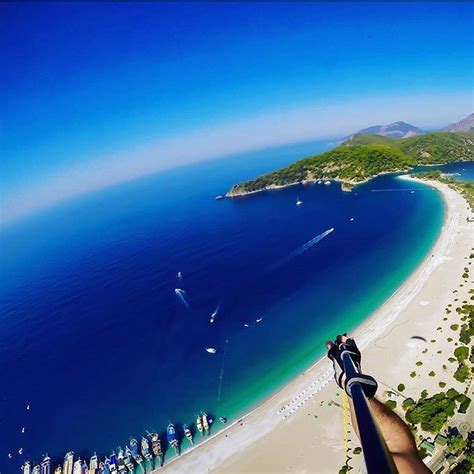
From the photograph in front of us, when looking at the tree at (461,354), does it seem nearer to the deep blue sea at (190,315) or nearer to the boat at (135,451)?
the deep blue sea at (190,315)

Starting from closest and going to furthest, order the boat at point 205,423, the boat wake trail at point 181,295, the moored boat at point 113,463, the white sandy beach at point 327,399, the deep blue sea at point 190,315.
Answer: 1. the white sandy beach at point 327,399
2. the moored boat at point 113,463
3. the boat at point 205,423
4. the deep blue sea at point 190,315
5. the boat wake trail at point 181,295

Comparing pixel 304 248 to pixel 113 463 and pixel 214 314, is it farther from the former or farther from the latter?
pixel 113 463

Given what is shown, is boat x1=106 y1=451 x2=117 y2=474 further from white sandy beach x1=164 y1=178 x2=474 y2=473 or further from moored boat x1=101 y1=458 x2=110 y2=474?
white sandy beach x1=164 y1=178 x2=474 y2=473

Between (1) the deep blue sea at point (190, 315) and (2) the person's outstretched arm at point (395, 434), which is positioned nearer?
(2) the person's outstretched arm at point (395, 434)

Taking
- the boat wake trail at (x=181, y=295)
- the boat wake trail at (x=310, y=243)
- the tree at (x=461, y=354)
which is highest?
the boat wake trail at (x=310, y=243)

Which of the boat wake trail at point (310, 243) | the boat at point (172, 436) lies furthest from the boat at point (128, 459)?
the boat wake trail at point (310, 243)

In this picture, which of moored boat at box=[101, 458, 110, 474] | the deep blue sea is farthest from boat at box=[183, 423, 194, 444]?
moored boat at box=[101, 458, 110, 474]

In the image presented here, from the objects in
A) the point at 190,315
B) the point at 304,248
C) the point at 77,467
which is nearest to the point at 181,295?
the point at 190,315
